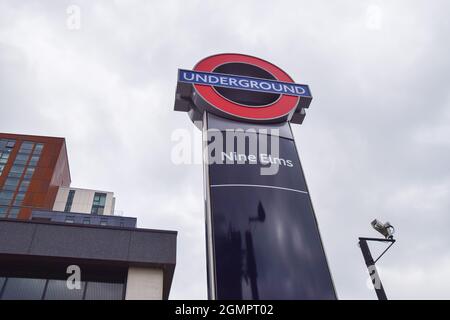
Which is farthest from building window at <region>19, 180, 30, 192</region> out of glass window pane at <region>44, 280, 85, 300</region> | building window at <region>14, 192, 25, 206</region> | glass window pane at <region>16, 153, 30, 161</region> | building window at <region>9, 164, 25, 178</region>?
glass window pane at <region>44, 280, 85, 300</region>

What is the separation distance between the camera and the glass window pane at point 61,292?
10711mm

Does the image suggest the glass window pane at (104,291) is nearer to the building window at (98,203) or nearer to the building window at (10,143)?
the building window at (98,203)

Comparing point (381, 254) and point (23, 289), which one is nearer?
point (381, 254)

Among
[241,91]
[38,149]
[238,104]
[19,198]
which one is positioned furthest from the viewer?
[38,149]

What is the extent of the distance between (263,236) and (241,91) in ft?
21.7

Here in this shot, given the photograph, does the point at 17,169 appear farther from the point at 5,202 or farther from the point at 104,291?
the point at 104,291

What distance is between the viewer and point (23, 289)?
10664 mm

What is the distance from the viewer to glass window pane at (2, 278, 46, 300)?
34.4 ft

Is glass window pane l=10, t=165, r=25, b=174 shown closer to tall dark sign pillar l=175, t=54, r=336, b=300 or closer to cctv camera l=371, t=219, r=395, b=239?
tall dark sign pillar l=175, t=54, r=336, b=300

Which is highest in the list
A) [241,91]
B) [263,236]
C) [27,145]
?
[27,145]

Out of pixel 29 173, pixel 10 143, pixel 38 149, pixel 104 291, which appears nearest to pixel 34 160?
pixel 38 149

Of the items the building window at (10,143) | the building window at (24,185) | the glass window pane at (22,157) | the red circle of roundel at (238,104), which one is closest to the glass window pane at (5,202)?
the building window at (24,185)
